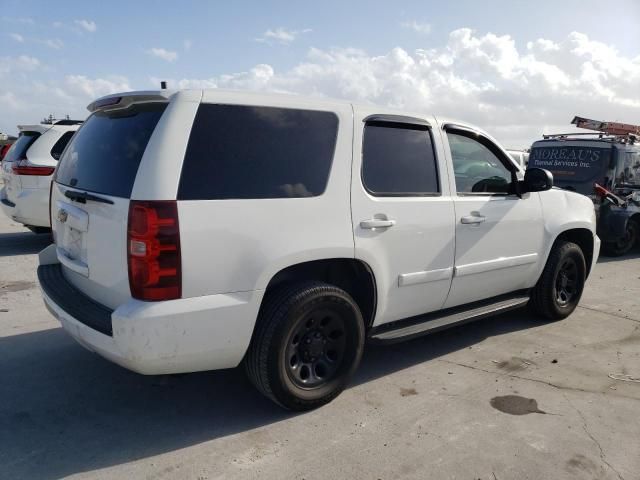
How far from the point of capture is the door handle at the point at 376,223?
132 inches

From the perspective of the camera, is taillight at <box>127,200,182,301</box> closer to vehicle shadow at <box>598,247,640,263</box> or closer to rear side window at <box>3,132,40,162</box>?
rear side window at <box>3,132,40,162</box>

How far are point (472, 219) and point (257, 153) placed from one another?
1.84m

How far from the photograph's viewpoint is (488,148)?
14.6 ft

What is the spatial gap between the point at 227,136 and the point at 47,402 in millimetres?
2043

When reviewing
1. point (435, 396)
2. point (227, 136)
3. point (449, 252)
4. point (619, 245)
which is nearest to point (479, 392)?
point (435, 396)

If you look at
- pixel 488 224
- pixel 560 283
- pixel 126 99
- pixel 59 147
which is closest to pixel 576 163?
pixel 560 283

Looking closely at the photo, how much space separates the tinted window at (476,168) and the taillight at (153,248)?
2274mm

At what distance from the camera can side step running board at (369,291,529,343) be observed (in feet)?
12.0

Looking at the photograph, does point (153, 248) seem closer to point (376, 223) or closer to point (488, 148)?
point (376, 223)

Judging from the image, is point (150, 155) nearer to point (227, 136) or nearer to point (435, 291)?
point (227, 136)

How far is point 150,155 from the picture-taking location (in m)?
2.74

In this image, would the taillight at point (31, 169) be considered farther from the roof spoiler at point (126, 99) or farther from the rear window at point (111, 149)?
the roof spoiler at point (126, 99)

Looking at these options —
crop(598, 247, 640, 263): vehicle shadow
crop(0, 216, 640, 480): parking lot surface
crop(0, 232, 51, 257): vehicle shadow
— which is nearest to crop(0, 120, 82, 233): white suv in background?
crop(0, 232, 51, 257): vehicle shadow

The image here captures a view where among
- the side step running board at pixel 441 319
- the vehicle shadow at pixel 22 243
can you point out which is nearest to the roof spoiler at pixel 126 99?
the side step running board at pixel 441 319
